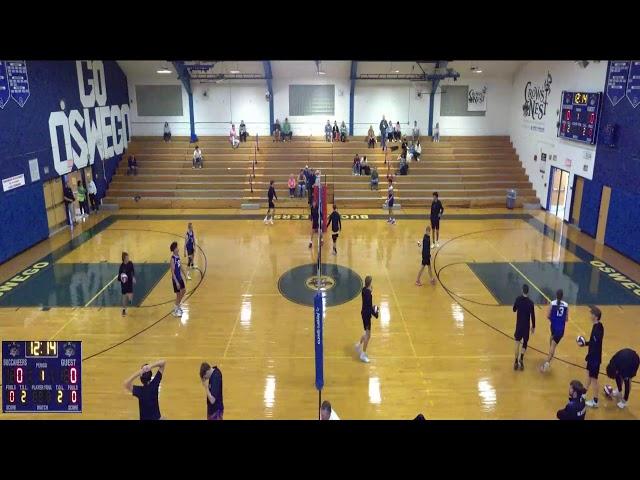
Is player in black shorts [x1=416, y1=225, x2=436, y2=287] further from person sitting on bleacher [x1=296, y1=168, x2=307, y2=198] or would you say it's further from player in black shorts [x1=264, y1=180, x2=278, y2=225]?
person sitting on bleacher [x1=296, y1=168, x2=307, y2=198]

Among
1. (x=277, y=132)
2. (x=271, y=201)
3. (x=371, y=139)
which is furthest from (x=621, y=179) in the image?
(x=277, y=132)

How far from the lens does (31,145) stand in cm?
1794

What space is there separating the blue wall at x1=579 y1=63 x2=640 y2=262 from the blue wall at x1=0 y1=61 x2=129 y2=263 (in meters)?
19.8

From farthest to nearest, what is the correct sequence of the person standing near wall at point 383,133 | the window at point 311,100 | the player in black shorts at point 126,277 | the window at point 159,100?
the window at point 311,100 < the window at point 159,100 < the person standing near wall at point 383,133 < the player in black shorts at point 126,277

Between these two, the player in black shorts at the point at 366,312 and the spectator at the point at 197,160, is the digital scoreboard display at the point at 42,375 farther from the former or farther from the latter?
the spectator at the point at 197,160

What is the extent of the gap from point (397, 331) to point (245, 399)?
3.98 meters

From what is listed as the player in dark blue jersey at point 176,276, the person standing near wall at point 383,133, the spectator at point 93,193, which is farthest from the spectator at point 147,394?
the person standing near wall at point 383,133

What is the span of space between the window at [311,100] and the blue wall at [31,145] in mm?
11371

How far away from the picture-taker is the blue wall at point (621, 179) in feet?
53.8

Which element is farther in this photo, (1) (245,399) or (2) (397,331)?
(2) (397,331)

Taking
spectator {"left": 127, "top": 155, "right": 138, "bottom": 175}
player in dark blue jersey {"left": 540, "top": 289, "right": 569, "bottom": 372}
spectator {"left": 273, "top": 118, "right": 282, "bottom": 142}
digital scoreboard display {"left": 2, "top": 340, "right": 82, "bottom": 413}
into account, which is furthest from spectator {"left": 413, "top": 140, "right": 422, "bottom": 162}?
digital scoreboard display {"left": 2, "top": 340, "right": 82, "bottom": 413}

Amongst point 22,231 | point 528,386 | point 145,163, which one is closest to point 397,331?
point 528,386

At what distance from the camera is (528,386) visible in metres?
9.27
